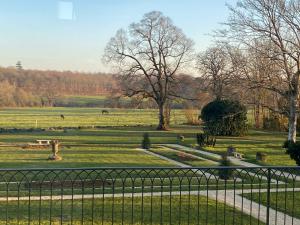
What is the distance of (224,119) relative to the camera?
34562 mm

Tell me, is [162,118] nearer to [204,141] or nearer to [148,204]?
[204,141]

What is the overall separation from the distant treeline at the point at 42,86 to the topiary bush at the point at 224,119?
28652mm

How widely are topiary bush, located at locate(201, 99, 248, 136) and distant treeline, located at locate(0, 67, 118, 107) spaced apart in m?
28.7

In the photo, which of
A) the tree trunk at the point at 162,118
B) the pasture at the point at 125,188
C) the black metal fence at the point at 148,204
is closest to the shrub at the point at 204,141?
the pasture at the point at 125,188

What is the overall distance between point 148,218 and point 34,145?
698 inches

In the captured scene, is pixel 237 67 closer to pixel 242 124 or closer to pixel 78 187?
pixel 242 124

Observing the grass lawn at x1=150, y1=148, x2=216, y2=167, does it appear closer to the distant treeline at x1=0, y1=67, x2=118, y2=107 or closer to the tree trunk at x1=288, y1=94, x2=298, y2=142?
the tree trunk at x1=288, y1=94, x2=298, y2=142

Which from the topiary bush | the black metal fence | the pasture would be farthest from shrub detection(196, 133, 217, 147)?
the black metal fence

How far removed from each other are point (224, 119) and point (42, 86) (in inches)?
1909

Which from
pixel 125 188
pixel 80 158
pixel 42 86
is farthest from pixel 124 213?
pixel 42 86

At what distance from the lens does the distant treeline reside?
69.1 meters

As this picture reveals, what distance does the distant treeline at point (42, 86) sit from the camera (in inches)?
2719

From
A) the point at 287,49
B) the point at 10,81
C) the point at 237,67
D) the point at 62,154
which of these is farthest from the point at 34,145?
the point at 10,81

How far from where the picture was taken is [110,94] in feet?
142
